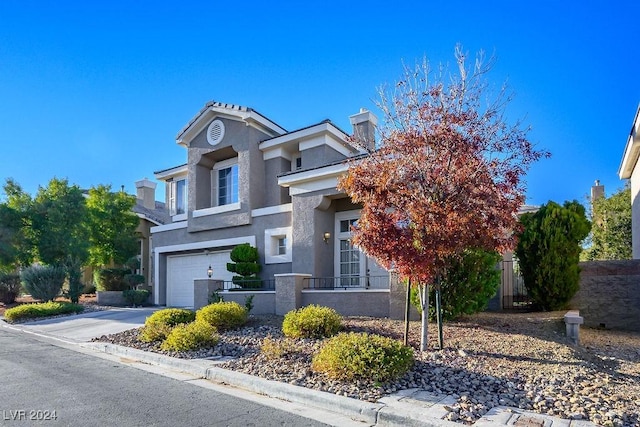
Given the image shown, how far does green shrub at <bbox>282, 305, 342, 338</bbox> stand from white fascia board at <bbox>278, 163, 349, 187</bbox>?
5496 mm

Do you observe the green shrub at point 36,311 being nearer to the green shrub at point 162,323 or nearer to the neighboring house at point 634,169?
the green shrub at point 162,323

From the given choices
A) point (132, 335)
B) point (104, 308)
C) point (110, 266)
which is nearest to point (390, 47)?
point (132, 335)

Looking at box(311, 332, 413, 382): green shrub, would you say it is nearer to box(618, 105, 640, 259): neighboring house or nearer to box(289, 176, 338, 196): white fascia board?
box(289, 176, 338, 196): white fascia board

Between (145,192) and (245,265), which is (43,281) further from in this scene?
(245,265)

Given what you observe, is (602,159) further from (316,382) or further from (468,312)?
(316,382)

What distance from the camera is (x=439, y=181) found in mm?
7551

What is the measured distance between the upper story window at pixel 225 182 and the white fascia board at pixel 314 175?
4.02 meters

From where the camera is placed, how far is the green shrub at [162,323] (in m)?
10.4

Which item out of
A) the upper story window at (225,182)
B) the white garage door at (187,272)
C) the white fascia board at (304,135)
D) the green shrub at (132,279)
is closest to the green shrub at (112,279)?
the green shrub at (132,279)

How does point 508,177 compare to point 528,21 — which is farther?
point 528,21

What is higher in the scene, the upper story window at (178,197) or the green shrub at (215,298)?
the upper story window at (178,197)

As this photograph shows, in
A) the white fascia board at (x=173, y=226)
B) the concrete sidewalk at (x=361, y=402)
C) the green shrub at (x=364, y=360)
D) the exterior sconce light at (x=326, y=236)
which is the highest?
the white fascia board at (x=173, y=226)

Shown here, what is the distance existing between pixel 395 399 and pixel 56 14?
1241cm

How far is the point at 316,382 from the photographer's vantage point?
6562 mm
